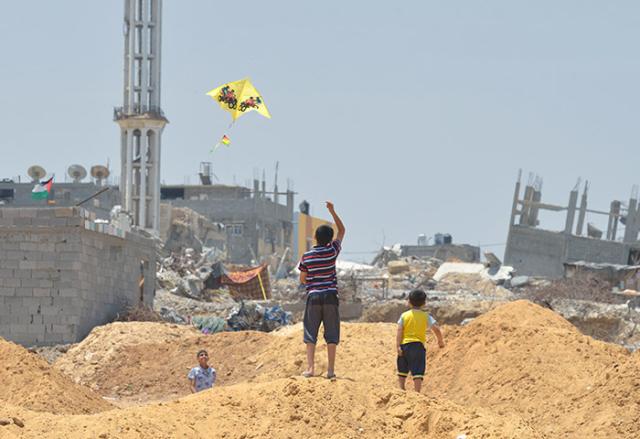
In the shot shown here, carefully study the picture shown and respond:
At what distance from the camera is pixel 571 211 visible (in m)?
55.5

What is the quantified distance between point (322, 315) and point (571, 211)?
44931mm

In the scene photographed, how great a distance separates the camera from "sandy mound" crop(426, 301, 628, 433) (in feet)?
49.2

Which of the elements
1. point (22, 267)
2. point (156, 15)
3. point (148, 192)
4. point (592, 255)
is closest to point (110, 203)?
point (148, 192)

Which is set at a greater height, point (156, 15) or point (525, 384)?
point (156, 15)

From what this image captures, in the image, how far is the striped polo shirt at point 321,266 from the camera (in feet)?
38.1

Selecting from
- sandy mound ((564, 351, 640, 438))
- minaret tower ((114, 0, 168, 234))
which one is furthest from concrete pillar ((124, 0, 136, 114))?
sandy mound ((564, 351, 640, 438))

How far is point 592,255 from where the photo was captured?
54.0 meters

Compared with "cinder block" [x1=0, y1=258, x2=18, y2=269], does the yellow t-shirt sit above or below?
above

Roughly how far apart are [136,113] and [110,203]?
22.8 feet

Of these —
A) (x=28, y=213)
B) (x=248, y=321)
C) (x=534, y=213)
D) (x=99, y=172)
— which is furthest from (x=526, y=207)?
(x=28, y=213)

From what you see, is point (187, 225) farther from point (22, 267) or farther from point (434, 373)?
point (434, 373)

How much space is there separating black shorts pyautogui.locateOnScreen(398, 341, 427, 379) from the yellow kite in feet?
27.5

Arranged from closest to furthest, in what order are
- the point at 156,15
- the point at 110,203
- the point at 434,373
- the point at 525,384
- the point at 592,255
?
the point at 525,384 < the point at 434,373 < the point at 592,255 < the point at 156,15 < the point at 110,203

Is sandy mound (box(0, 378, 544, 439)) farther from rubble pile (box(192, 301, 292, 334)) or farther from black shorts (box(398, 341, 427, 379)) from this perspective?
rubble pile (box(192, 301, 292, 334))
